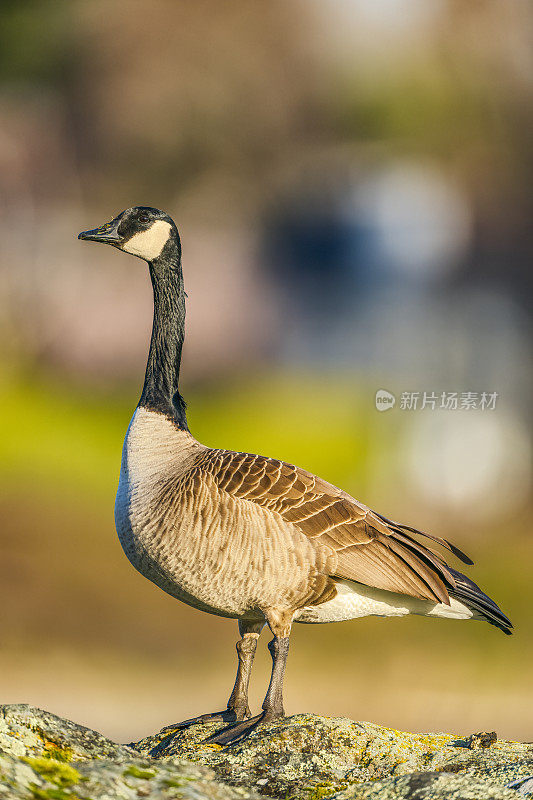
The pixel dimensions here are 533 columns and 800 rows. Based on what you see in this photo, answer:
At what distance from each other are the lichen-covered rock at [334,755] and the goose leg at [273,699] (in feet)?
0.66

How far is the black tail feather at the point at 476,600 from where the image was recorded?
12.3 feet

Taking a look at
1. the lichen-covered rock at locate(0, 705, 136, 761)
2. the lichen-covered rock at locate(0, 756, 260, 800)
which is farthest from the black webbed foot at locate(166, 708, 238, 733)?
the lichen-covered rock at locate(0, 756, 260, 800)

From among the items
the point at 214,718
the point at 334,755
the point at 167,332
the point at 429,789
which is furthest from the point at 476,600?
the point at 429,789

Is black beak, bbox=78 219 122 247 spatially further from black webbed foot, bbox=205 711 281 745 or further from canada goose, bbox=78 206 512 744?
black webbed foot, bbox=205 711 281 745

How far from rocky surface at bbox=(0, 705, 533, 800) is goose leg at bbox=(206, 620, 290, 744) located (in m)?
0.15

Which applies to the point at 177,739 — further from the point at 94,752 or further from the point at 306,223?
the point at 306,223

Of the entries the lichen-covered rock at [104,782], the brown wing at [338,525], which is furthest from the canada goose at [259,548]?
the lichen-covered rock at [104,782]

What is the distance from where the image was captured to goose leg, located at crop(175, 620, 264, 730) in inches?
138

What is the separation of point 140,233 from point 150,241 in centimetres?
7

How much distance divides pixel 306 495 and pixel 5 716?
2161 millimetres

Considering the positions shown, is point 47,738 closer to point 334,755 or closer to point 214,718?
point 334,755

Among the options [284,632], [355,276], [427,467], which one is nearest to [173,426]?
[284,632]

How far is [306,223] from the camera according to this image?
12641mm

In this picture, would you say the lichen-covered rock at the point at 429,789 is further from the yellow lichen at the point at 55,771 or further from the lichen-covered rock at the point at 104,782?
the yellow lichen at the point at 55,771
